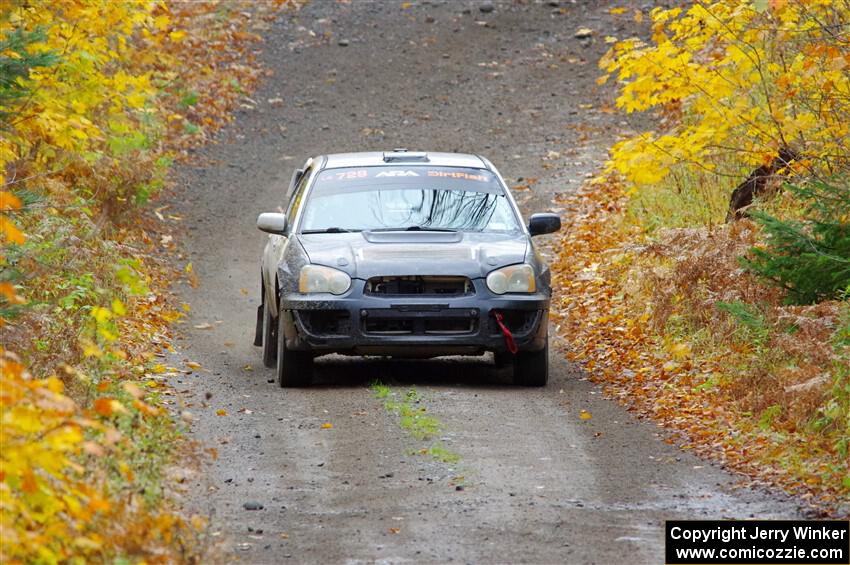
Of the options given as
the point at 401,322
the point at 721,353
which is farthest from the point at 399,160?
the point at 721,353

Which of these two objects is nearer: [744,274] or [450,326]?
[450,326]

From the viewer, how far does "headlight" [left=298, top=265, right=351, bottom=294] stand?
34.6 ft

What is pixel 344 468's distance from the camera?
27.2 feet

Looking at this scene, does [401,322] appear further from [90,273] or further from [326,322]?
[90,273]

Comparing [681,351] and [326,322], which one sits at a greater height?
[326,322]

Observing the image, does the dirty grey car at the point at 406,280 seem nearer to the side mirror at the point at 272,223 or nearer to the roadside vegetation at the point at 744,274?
the side mirror at the point at 272,223

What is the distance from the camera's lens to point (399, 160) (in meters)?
12.3

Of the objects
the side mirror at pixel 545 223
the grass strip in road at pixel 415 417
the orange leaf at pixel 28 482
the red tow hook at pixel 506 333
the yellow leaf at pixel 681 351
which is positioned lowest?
the yellow leaf at pixel 681 351

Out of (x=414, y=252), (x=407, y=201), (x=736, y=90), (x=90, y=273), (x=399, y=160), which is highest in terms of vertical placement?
(x=736, y=90)

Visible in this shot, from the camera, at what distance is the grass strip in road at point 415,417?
8641mm

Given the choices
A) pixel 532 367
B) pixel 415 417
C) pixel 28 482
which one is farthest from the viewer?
pixel 532 367

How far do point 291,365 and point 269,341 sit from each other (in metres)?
1.31

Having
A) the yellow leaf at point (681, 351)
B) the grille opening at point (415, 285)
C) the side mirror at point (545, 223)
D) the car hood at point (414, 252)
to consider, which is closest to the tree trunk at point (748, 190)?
the yellow leaf at point (681, 351)

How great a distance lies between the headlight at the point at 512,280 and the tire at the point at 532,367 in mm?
567
